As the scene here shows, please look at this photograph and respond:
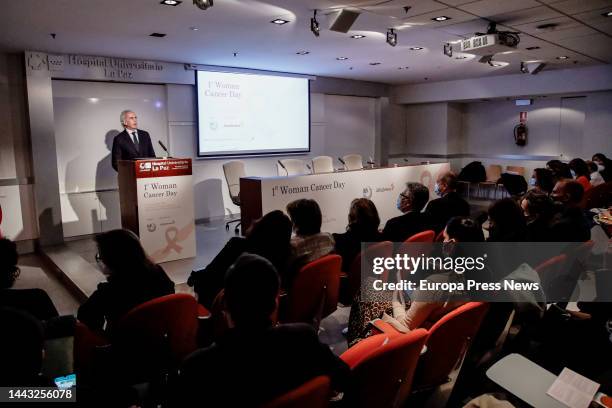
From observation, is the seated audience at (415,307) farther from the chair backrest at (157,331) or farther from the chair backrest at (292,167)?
the chair backrest at (292,167)

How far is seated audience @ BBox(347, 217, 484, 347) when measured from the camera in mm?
2111

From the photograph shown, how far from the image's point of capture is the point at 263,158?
27.6 ft

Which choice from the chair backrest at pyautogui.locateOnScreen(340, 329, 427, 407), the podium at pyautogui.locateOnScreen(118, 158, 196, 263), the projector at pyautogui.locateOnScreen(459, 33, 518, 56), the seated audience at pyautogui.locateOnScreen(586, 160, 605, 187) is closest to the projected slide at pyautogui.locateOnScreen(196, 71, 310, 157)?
the podium at pyautogui.locateOnScreen(118, 158, 196, 263)

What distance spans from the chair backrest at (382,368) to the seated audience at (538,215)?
6.35 ft

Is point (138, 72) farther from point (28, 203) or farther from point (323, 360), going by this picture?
point (323, 360)

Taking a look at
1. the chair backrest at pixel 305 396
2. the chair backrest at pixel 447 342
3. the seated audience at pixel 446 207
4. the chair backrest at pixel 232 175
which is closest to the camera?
the chair backrest at pixel 305 396

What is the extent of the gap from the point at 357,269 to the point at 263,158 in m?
5.65

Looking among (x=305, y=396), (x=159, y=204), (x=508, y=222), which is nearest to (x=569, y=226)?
(x=508, y=222)

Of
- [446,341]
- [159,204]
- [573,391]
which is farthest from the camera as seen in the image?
[159,204]

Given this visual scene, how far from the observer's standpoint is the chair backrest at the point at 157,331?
1963mm

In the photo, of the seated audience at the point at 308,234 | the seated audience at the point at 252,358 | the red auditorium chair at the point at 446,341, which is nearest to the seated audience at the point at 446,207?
the seated audience at the point at 308,234

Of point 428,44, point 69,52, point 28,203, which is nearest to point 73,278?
point 28,203

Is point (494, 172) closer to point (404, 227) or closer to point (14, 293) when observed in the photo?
point (404, 227)

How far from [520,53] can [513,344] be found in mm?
5444
